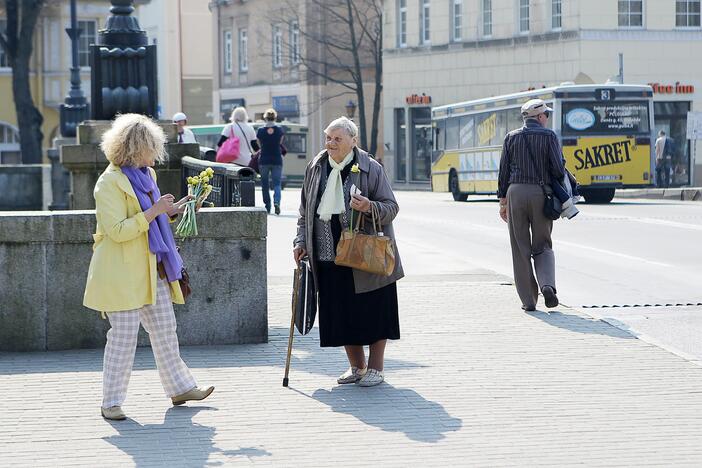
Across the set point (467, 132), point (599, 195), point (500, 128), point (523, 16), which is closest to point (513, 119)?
point (500, 128)

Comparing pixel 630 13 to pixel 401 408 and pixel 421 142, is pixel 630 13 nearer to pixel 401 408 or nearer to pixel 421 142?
pixel 421 142

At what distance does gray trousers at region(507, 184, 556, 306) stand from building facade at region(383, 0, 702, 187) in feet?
110

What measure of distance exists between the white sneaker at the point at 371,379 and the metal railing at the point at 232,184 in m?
2.51

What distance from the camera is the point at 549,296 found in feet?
38.5

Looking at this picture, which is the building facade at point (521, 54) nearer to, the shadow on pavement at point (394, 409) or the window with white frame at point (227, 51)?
the window with white frame at point (227, 51)

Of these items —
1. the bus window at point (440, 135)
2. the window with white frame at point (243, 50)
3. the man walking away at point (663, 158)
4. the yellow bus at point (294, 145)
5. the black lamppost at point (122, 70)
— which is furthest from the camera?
the window with white frame at point (243, 50)

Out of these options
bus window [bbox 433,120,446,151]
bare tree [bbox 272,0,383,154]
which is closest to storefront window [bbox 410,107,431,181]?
bare tree [bbox 272,0,383,154]

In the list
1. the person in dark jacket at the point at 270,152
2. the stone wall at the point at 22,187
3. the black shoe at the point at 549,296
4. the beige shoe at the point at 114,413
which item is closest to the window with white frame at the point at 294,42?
the stone wall at the point at 22,187

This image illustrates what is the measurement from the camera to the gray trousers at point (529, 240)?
11766 mm

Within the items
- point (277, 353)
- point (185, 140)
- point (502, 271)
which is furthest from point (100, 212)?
point (185, 140)

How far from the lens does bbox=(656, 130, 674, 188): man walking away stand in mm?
41969

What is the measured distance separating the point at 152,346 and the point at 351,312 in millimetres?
1254

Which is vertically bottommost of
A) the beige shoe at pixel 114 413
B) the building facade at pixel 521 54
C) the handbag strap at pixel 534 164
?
the beige shoe at pixel 114 413

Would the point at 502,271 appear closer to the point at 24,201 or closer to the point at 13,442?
the point at 13,442
